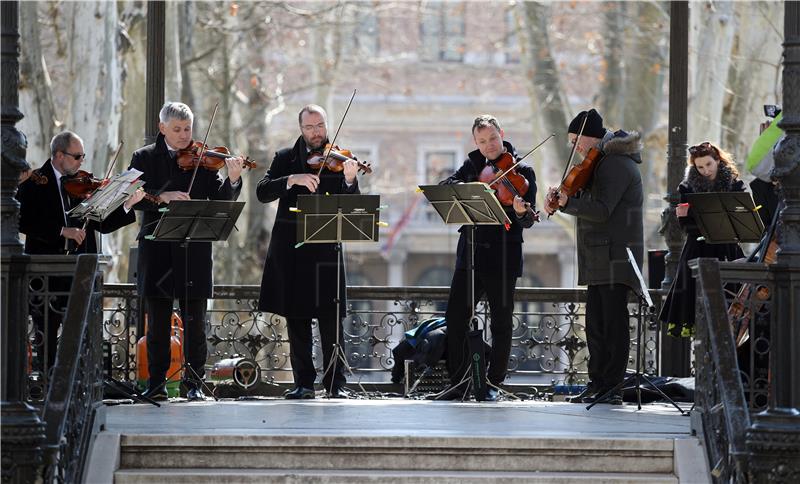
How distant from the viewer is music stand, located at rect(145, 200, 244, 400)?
11250 millimetres

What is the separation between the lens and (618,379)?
11453mm

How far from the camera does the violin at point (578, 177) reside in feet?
36.2

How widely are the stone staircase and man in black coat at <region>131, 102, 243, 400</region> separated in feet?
7.14

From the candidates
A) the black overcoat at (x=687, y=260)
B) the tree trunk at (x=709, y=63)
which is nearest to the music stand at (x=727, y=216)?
the black overcoat at (x=687, y=260)

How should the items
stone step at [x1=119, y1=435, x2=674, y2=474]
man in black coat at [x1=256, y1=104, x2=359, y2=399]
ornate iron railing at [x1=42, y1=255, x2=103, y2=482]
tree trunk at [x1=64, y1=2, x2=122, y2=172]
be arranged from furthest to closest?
tree trunk at [x1=64, y1=2, x2=122, y2=172] < man in black coat at [x1=256, y1=104, x2=359, y2=399] < stone step at [x1=119, y1=435, x2=674, y2=474] < ornate iron railing at [x1=42, y1=255, x2=103, y2=482]

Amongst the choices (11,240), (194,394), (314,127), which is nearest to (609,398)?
(314,127)

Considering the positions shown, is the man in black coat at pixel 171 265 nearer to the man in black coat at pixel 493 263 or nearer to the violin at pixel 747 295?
the man in black coat at pixel 493 263

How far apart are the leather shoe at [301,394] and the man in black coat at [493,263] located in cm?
104

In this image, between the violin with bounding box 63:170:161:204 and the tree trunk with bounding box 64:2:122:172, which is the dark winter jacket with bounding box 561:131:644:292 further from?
the tree trunk with bounding box 64:2:122:172

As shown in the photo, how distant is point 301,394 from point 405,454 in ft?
8.79

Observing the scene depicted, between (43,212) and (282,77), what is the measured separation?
75.6 ft

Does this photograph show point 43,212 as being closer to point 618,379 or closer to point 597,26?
point 618,379

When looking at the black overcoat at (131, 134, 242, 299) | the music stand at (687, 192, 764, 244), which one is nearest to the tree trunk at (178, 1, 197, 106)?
the black overcoat at (131, 134, 242, 299)

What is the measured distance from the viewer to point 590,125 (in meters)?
11.4
